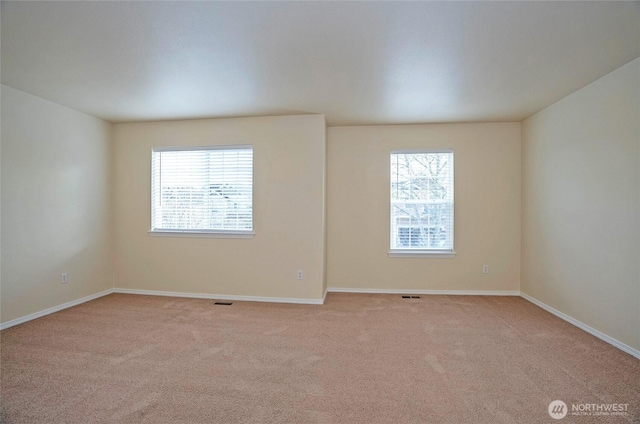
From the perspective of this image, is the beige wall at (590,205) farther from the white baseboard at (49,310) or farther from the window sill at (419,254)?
the white baseboard at (49,310)

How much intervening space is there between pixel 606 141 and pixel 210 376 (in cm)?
420

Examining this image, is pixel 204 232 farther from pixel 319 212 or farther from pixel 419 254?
pixel 419 254

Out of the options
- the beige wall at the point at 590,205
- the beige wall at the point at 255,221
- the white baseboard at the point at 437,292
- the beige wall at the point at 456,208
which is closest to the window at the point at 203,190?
the beige wall at the point at 255,221

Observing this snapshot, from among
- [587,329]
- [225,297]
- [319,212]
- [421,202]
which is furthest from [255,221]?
[587,329]

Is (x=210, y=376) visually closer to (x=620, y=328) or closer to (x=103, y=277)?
(x=103, y=277)

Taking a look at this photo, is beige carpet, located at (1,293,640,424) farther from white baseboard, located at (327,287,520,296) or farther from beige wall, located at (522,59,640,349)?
white baseboard, located at (327,287,520,296)

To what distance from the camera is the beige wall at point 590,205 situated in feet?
8.34

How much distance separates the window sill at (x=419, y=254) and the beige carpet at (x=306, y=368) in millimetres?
965

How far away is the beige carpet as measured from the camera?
71.1 inches

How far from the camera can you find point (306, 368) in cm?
229

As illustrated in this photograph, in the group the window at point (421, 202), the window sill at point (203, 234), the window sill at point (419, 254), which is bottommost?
the window sill at point (419, 254)

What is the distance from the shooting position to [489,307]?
3.71 meters

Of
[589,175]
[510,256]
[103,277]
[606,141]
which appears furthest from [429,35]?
[103,277]

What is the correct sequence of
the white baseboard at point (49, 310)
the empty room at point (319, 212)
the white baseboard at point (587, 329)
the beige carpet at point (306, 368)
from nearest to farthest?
the beige carpet at point (306, 368), the empty room at point (319, 212), the white baseboard at point (587, 329), the white baseboard at point (49, 310)
